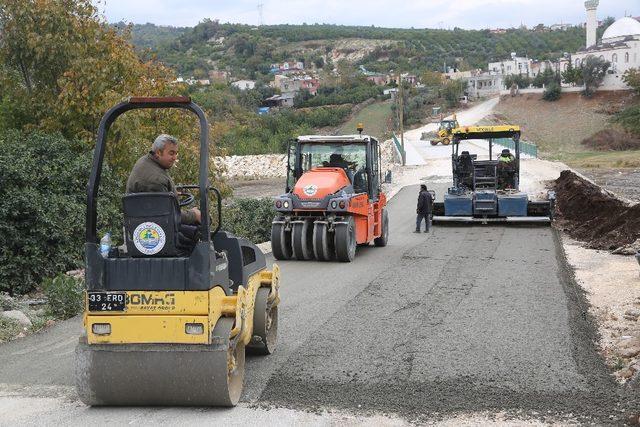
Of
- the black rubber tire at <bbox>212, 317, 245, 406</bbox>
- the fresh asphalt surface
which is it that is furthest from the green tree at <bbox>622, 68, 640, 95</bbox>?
the black rubber tire at <bbox>212, 317, 245, 406</bbox>

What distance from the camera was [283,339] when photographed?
8477 mm

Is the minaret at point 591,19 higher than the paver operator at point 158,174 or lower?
higher

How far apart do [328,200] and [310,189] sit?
472mm

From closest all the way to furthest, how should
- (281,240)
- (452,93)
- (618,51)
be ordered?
(281,240)
(452,93)
(618,51)

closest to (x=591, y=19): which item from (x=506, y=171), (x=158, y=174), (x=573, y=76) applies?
(x=573, y=76)

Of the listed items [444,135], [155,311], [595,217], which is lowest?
[444,135]

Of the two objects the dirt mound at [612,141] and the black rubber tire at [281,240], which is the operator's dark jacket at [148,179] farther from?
the dirt mound at [612,141]

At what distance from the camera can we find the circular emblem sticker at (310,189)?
14.7 m

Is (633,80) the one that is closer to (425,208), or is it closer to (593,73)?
Answer: (593,73)

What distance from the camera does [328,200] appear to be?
1453 centimetres

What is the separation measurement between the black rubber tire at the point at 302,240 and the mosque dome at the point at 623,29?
4328 inches

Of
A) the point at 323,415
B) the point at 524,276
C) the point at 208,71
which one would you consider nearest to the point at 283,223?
the point at 524,276

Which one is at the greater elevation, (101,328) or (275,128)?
(101,328)

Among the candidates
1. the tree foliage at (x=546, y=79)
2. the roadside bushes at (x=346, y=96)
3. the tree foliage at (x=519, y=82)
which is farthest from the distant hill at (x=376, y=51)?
the tree foliage at (x=546, y=79)
